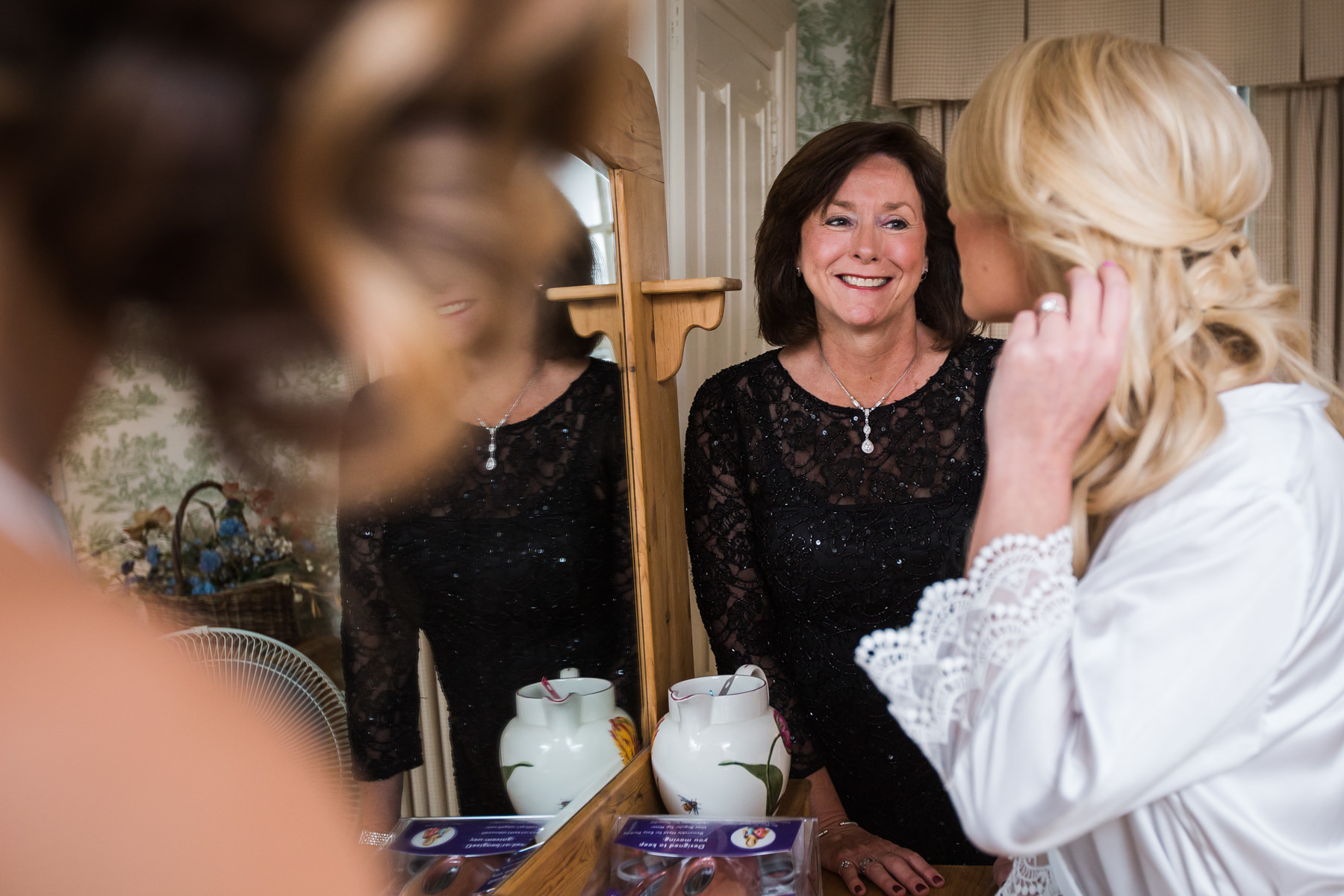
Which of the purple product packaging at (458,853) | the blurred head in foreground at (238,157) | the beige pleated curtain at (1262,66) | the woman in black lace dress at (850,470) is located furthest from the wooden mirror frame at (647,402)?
the beige pleated curtain at (1262,66)

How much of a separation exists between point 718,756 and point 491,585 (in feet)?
1.33

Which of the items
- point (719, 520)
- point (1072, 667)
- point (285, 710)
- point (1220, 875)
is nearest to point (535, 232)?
point (285, 710)

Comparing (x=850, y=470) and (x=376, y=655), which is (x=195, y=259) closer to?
(x=376, y=655)

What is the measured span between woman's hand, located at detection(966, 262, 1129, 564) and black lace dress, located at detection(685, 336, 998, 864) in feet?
2.45

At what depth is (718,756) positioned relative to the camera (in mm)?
1127

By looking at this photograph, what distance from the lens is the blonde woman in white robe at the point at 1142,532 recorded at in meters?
0.71

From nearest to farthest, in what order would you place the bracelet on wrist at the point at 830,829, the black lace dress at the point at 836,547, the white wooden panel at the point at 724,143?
the bracelet on wrist at the point at 830,829 → the black lace dress at the point at 836,547 → the white wooden panel at the point at 724,143

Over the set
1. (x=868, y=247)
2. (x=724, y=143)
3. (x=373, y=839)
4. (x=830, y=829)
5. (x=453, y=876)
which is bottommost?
(x=830, y=829)

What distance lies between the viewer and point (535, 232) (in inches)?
22.8

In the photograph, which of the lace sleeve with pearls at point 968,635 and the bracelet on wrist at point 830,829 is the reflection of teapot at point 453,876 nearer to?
the lace sleeve with pearls at point 968,635

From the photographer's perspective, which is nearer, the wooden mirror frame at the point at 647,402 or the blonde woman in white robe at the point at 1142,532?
the blonde woman in white robe at the point at 1142,532

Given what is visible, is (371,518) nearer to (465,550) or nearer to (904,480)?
(465,550)

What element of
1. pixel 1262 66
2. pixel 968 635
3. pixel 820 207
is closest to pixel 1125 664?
pixel 968 635

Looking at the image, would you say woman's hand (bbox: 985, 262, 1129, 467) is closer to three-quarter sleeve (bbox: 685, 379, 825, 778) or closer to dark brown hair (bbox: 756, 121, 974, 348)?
three-quarter sleeve (bbox: 685, 379, 825, 778)
